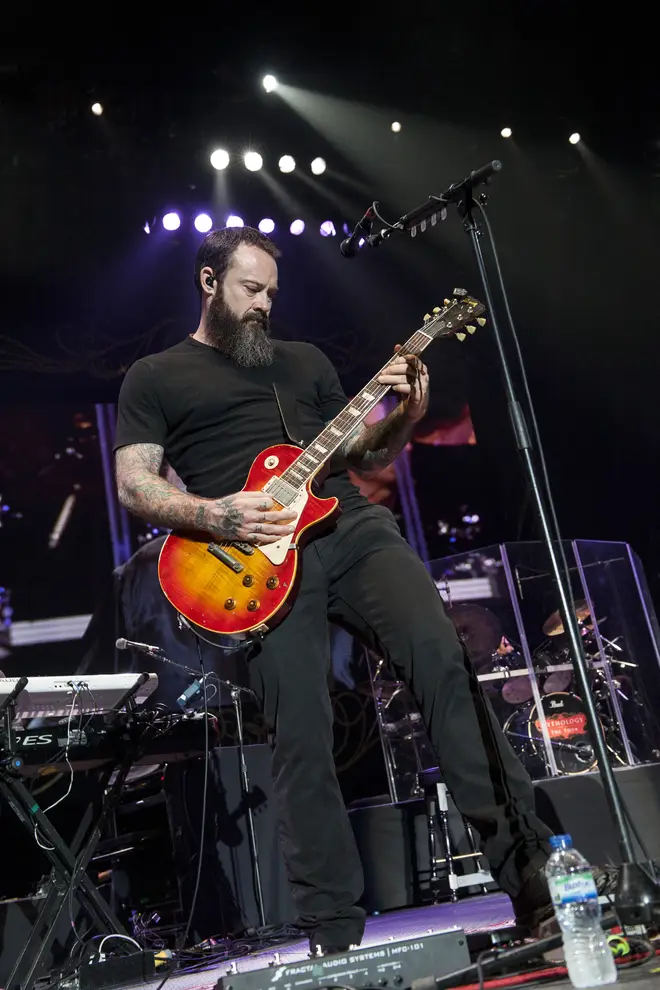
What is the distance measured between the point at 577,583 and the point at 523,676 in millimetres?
926

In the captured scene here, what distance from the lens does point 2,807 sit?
18.9ft

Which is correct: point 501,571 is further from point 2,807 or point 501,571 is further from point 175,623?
point 2,807

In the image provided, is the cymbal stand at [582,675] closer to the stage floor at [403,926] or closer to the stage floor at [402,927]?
the stage floor at [402,927]

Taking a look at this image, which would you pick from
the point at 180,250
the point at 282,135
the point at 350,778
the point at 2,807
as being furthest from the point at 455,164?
the point at 2,807

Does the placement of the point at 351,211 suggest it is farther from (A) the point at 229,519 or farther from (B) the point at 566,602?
(B) the point at 566,602

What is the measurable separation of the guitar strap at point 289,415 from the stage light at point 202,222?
214 inches

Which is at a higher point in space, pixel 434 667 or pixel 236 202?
pixel 236 202

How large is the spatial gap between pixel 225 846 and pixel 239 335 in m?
3.04

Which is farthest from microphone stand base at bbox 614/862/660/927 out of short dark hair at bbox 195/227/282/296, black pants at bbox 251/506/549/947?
short dark hair at bbox 195/227/282/296

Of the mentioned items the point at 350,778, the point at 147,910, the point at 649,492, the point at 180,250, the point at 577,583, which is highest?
the point at 180,250

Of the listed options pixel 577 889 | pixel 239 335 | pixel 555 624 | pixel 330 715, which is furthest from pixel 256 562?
pixel 555 624

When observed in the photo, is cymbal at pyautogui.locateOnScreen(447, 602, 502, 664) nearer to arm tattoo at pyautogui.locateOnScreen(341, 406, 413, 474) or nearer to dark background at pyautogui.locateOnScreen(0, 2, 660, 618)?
dark background at pyautogui.locateOnScreen(0, 2, 660, 618)

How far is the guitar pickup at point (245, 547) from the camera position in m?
2.76

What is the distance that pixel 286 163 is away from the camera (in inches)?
312
